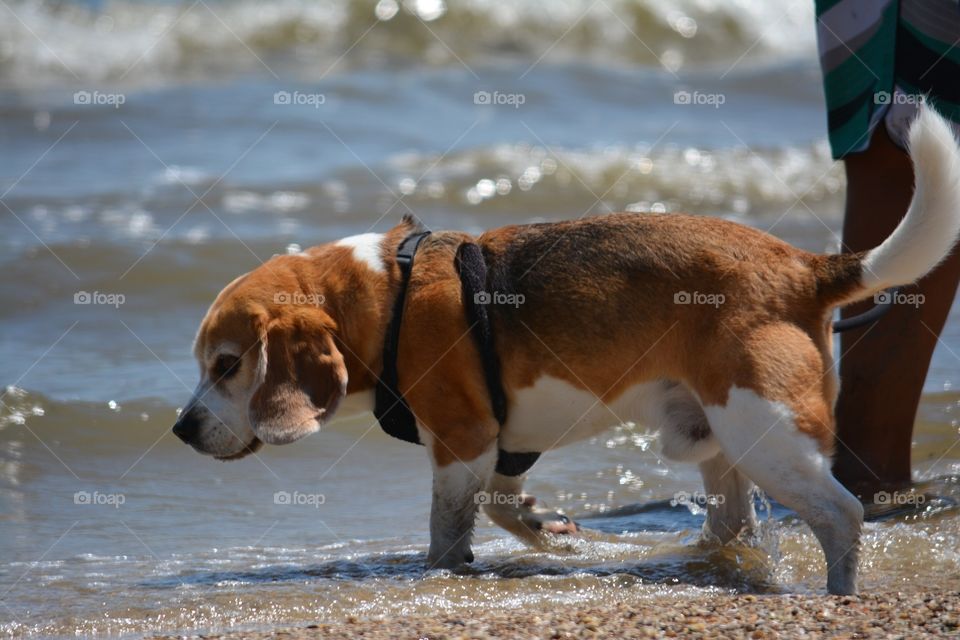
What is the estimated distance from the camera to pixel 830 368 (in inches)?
175

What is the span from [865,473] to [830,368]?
1.30 m

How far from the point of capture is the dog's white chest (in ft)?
15.7

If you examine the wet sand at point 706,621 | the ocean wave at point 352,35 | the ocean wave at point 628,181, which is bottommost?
the wet sand at point 706,621
